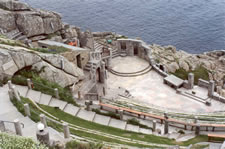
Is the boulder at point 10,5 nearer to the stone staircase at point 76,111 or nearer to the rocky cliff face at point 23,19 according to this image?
the rocky cliff face at point 23,19

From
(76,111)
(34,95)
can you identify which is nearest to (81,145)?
(76,111)

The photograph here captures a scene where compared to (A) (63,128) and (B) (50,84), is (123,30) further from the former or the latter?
(A) (63,128)

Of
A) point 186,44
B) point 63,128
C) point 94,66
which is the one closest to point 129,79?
point 94,66

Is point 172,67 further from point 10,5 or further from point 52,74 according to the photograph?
point 10,5

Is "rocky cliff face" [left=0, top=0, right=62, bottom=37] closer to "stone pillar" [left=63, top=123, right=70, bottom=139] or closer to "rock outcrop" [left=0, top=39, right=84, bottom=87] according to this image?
"rock outcrop" [left=0, top=39, right=84, bottom=87]

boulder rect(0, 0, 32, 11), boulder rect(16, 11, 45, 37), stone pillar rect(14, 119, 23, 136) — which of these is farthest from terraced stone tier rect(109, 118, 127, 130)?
boulder rect(0, 0, 32, 11)

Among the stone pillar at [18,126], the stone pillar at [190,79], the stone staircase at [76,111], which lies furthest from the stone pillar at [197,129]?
the stone pillar at [18,126]

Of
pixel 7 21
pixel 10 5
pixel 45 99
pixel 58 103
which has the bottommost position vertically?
pixel 58 103
